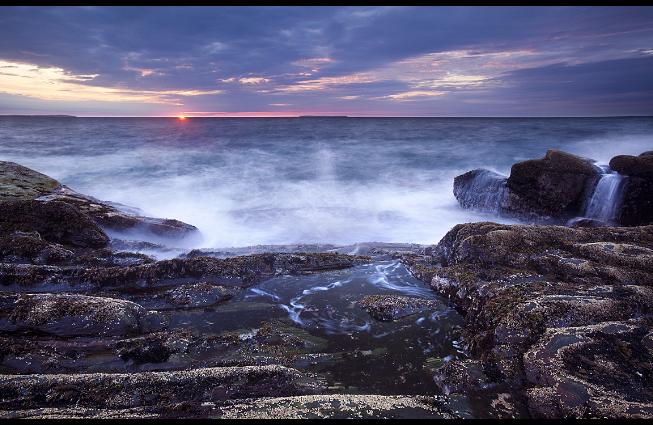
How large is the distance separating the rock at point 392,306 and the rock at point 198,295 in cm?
229

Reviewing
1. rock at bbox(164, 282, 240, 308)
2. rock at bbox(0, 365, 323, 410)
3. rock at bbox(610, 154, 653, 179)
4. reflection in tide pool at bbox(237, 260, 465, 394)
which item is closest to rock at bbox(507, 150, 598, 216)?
rock at bbox(610, 154, 653, 179)

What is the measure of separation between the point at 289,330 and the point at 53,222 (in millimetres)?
6721

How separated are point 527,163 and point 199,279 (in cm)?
1197

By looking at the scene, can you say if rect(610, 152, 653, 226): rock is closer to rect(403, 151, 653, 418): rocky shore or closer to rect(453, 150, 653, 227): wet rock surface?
rect(453, 150, 653, 227): wet rock surface

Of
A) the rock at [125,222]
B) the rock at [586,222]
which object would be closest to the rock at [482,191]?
the rock at [586,222]

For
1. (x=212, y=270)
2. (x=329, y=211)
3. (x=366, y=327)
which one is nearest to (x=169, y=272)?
(x=212, y=270)

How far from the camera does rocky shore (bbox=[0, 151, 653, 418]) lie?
3.37m

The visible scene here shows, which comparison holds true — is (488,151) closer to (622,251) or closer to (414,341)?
(622,251)

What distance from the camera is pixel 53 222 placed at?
8.58m

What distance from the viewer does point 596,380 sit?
339 cm

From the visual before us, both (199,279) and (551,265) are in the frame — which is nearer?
(551,265)

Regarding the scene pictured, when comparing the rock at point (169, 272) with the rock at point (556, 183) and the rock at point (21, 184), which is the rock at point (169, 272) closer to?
the rock at point (21, 184)

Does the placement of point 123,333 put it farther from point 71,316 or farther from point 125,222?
point 125,222

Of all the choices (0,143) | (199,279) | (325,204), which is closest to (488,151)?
A: (325,204)
